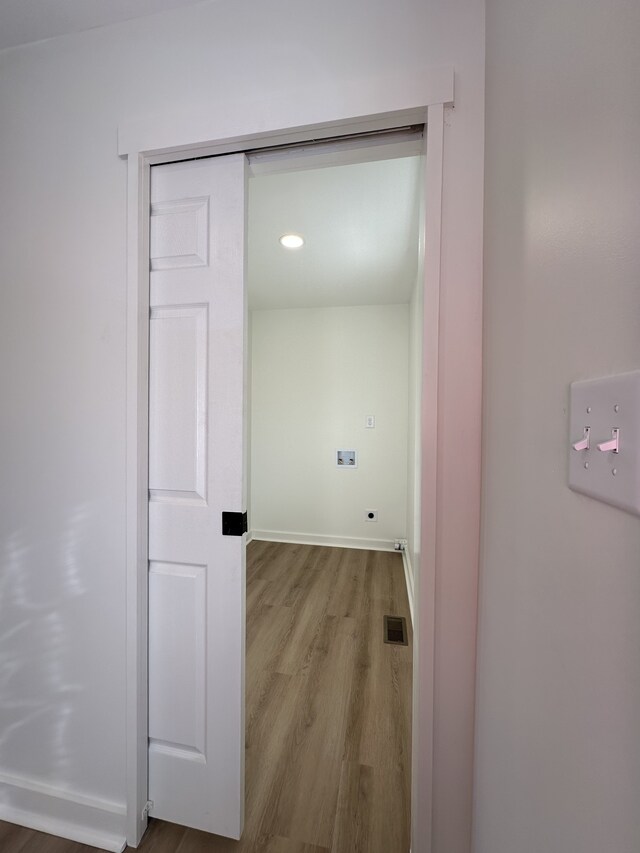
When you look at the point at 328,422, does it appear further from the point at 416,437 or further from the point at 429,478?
the point at 429,478

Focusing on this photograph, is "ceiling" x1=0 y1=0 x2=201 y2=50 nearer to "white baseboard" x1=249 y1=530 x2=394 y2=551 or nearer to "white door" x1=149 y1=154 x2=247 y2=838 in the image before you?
"white door" x1=149 y1=154 x2=247 y2=838

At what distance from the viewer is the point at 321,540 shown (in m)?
3.97

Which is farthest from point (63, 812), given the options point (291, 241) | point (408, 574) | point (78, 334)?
point (291, 241)

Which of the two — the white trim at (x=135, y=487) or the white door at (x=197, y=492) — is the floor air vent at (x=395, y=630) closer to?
the white door at (x=197, y=492)

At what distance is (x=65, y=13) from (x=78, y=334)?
3.17ft

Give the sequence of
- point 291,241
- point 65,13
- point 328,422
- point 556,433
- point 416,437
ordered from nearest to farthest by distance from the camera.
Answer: point 556,433, point 65,13, point 416,437, point 291,241, point 328,422

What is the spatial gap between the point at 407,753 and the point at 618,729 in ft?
4.97

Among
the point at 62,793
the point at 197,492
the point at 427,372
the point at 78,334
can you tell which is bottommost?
the point at 62,793

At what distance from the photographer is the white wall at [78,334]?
40.6 inches

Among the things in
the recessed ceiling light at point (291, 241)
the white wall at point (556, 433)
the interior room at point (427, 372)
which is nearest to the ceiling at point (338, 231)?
the recessed ceiling light at point (291, 241)

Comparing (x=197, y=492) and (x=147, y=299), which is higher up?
(x=147, y=299)

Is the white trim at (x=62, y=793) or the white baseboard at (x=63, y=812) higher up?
the white trim at (x=62, y=793)

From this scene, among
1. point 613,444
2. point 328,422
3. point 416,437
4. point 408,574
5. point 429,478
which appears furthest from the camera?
point 328,422

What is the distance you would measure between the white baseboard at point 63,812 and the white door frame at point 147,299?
0.07 meters
